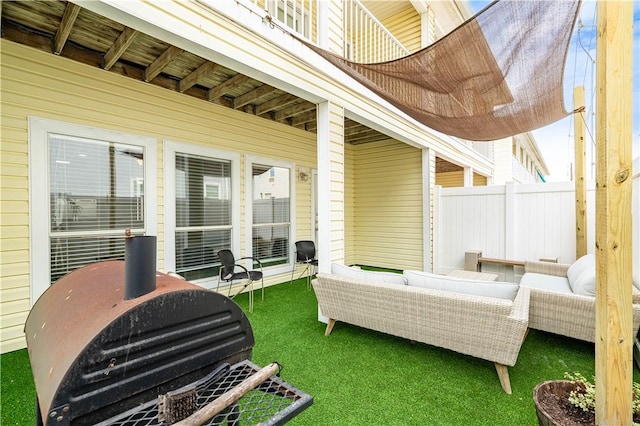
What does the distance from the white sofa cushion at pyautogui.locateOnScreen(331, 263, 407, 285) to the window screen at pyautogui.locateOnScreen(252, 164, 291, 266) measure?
2.36 metres

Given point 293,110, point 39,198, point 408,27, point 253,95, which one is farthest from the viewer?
point 408,27

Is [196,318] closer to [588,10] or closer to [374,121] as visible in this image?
[588,10]

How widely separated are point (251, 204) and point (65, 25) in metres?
3.01

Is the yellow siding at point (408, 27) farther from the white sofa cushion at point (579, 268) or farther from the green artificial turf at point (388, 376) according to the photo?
the green artificial turf at point (388, 376)

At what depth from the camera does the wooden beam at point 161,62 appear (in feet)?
9.77

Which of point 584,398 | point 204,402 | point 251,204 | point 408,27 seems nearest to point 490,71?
point 584,398

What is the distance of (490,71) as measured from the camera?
236 cm

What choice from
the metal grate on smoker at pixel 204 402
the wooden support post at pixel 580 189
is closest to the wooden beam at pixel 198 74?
the metal grate on smoker at pixel 204 402

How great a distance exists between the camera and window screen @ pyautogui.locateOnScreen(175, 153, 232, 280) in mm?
4090

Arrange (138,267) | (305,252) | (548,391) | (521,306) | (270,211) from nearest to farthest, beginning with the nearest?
(138,267), (548,391), (521,306), (270,211), (305,252)

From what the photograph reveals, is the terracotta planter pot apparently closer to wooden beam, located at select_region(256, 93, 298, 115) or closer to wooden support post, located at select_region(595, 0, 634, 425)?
wooden support post, located at select_region(595, 0, 634, 425)

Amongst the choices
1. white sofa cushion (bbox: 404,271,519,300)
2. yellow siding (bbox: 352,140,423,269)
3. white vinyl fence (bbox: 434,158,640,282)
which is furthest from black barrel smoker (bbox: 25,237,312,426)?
yellow siding (bbox: 352,140,423,269)

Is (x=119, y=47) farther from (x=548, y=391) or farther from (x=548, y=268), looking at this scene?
(x=548, y=268)

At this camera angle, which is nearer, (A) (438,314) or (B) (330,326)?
(A) (438,314)
